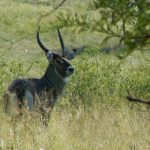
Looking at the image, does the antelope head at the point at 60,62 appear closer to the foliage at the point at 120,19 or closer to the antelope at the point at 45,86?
the antelope at the point at 45,86

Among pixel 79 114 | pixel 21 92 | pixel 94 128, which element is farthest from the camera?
pixel 21 92

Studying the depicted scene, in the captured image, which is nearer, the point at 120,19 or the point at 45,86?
the point at 120,19

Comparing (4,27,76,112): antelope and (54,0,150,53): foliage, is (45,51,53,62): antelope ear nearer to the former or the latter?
(4,27,76,112): antelope

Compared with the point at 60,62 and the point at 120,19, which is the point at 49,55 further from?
the point at 120,19

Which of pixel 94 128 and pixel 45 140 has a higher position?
pixel 45 140

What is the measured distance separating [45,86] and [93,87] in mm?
1684

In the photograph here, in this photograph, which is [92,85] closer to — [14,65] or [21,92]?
[14,65]

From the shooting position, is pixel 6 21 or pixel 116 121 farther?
pixel 6 21

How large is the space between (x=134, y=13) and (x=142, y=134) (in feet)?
10.4

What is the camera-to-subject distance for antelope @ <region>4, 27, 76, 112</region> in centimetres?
927

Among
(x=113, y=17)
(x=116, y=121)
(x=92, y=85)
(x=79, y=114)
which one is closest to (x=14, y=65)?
(x=92, y=85)

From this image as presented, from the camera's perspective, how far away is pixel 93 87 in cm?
1228

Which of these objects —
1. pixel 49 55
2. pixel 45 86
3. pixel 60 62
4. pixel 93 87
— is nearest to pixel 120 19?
pixel 45 86

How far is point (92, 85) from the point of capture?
486 inches
